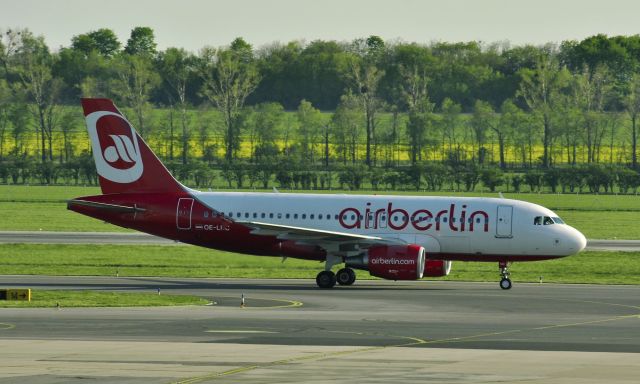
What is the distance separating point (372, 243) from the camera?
164 feet

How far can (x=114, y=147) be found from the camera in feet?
178

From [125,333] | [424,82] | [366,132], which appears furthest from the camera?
[424,82]

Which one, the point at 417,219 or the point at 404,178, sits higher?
the point at 404,178

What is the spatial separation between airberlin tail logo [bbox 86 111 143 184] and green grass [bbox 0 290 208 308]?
8.90 meters

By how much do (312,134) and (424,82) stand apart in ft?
96.7

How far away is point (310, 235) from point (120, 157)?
9.46 m

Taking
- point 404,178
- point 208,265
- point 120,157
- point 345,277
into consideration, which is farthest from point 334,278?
point 404,178

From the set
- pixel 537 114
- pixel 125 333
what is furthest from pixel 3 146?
pixel 125 333

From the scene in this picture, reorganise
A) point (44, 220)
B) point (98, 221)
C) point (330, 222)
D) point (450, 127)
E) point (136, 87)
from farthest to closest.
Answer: point (136, 87) < point (450, 127) < point (98, 221) < point (44, 220) < point (330, 222)

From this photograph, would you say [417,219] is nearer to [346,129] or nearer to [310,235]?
[310,235]

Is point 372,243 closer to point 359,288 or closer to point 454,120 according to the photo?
point 359,288

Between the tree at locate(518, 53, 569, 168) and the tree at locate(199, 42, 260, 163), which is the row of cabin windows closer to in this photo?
the tree at locate(199, 42, 260, 163)

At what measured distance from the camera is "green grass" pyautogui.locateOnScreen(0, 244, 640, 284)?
183 feet

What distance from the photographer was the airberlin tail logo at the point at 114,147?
5372 centimetres
